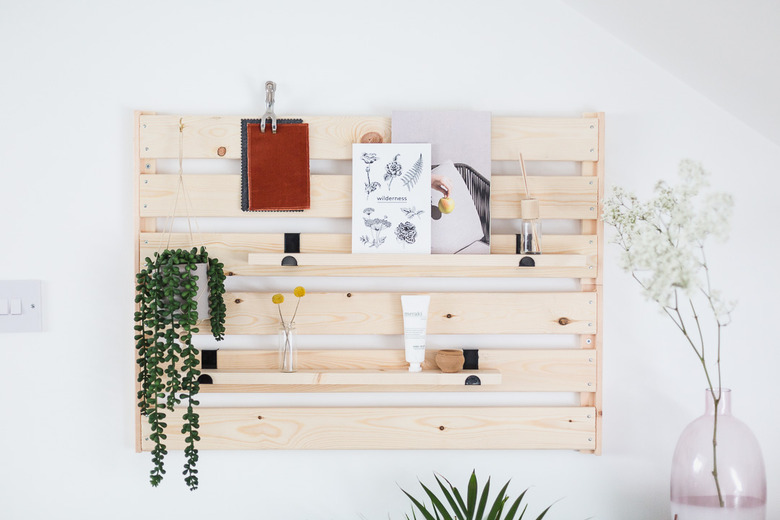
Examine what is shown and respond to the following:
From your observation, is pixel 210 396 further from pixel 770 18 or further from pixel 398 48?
pixel 770 18

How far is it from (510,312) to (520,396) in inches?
8.7

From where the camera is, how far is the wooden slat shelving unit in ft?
4.95

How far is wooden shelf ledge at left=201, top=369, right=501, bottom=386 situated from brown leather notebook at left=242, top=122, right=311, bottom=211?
1.34 feet

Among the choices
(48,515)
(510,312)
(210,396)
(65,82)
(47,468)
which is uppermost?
(65,82)

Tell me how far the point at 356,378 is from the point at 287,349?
0.63 feet

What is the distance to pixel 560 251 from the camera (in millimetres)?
1526

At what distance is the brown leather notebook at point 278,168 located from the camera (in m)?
1.50

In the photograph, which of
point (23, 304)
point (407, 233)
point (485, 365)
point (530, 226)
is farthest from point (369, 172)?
point (23, 304)

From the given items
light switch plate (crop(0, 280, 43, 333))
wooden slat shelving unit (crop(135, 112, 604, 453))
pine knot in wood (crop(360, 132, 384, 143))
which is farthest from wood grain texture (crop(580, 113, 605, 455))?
light switch plate (crop(0, 280, 43, 333))

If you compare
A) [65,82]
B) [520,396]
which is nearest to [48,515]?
[65,82]

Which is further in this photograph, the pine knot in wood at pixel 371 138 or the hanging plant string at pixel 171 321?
the pine knot in wood at pixel 371 138

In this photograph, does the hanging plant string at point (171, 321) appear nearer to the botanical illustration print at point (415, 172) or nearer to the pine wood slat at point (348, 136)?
the pine wood slat at point (348, 136)

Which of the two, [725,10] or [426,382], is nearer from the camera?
[725,10]

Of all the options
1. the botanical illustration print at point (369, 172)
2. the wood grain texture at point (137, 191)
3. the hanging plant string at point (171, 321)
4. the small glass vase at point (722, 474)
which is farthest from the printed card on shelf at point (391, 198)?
the small glass vase at point (722, 474)
